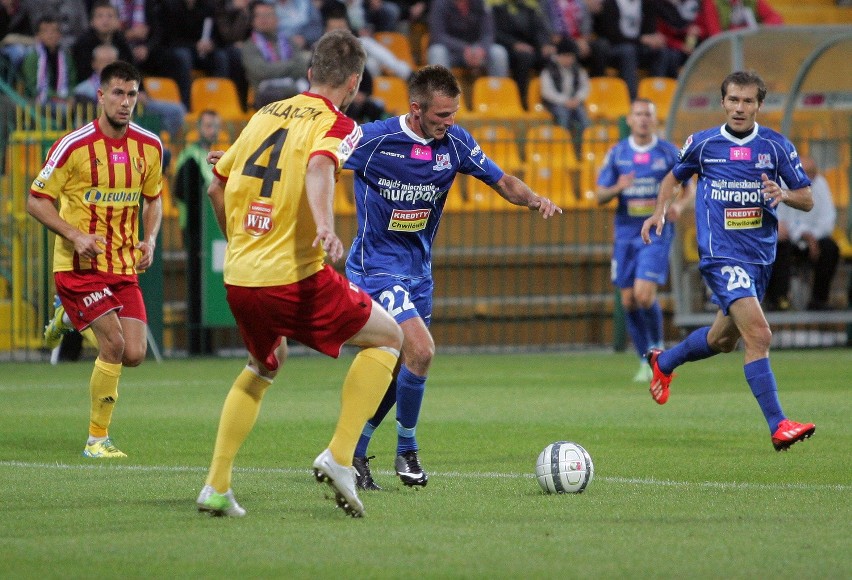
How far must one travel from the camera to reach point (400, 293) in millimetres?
7551

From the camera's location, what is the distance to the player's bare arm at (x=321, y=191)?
584 centimetres

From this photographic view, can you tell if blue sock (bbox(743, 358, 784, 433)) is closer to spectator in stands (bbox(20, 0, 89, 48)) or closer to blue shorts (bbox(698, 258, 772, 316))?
blue shorts (bbox(698, 258, 772, 316))

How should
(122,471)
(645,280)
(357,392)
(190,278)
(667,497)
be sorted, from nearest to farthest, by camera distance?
(357,392) < (667,497) < (122,471) < (645,280) < (190,278)

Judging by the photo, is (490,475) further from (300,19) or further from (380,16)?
(380,16)

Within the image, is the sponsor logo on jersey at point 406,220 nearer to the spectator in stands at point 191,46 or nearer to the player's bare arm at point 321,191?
the player's bare arm at point 321,191

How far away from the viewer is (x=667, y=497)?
6.91 meters

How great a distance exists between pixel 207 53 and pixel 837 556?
48.6 feet

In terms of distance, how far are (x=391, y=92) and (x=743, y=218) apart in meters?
10.8

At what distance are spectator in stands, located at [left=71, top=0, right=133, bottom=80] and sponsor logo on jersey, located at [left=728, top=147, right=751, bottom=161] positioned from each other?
9.35 m

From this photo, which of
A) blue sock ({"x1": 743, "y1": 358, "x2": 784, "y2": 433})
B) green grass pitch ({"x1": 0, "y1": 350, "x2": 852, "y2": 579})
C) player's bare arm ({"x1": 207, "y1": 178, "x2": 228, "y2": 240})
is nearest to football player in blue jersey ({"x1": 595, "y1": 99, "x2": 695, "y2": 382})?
green grass pitch ({"x1": 0, "y1": 350, "x2": 852, "y2": 579})

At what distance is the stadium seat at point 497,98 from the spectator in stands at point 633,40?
225 cm

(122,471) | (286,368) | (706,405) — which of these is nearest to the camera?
(122,471)

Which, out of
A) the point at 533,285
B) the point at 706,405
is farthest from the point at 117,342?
the point at 533,285

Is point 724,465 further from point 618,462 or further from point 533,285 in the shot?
point 533,285
